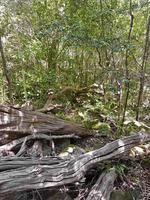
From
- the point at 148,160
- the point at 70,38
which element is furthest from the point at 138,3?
the point at 148,160

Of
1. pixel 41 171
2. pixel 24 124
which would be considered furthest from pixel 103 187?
A: pixel 24 124

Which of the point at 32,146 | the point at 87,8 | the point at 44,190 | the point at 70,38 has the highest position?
the point at 87,8

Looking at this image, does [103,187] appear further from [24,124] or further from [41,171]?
[24,124]

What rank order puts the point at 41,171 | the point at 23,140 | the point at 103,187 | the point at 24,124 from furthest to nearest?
the point at 24,124 < the point at 23,140 < the point at 103,187 < the point at 41,171

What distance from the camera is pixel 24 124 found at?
161 inches

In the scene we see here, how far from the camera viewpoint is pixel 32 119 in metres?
4.17

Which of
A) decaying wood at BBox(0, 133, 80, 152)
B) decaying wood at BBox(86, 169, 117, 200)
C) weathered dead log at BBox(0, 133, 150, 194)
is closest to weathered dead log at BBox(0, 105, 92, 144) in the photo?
decaying wood at BBox(0, 133, 80, 152)

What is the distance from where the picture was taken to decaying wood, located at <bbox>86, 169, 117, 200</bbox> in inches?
135

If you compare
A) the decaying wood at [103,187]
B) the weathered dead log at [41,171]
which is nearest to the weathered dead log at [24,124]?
the weathered dead log at [41,171]

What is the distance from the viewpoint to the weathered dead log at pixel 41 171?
291 cm

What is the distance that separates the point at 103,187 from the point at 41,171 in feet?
2.80

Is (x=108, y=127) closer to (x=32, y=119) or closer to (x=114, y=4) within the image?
(x=32, y=119)

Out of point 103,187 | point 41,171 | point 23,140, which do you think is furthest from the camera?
point 23,140

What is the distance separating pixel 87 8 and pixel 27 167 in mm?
3306
